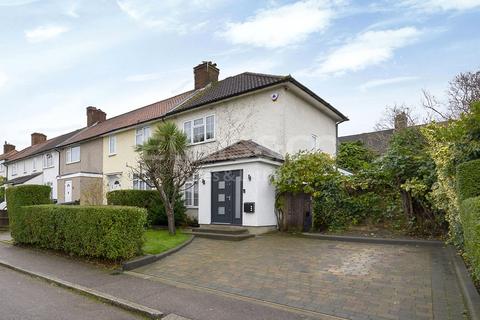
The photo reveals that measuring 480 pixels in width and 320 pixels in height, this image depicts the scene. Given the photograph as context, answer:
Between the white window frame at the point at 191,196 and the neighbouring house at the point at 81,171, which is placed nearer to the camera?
the white window frame at the point at 191,196

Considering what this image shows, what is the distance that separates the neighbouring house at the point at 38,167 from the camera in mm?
28109

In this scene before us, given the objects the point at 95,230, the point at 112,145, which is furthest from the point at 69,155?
the point at 95,230

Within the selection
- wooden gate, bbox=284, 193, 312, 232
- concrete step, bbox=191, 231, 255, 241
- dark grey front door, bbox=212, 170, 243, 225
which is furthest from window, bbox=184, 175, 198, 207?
wooden gate, bbox=284, 193, 312, 232

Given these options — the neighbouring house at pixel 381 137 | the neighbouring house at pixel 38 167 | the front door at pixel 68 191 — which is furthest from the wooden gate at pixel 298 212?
the neighbouring house at pixel 38 167

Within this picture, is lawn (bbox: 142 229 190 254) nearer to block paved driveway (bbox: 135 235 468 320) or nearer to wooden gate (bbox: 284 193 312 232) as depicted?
block paved driveway (bbox: 135 235 468 320)

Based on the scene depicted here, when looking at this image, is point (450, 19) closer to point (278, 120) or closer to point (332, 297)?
point (278, 120)

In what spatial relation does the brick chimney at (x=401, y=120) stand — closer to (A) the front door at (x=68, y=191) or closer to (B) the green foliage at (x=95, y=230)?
(B) the green foliage at (x=95, y=230)

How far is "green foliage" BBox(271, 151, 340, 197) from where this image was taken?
40.4 feet

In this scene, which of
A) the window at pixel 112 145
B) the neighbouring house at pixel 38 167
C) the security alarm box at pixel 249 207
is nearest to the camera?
the security alarm box at pixel 249 207

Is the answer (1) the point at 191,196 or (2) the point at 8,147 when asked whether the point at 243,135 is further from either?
(2) the point at 8,147

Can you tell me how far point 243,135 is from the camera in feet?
49.4

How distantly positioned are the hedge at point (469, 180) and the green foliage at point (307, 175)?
5.95m

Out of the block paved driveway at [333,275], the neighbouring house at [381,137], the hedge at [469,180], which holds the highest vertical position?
the neighbouring house at [381,137]

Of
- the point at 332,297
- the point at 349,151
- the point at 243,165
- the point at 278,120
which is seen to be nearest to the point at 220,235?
the point at 243,165
